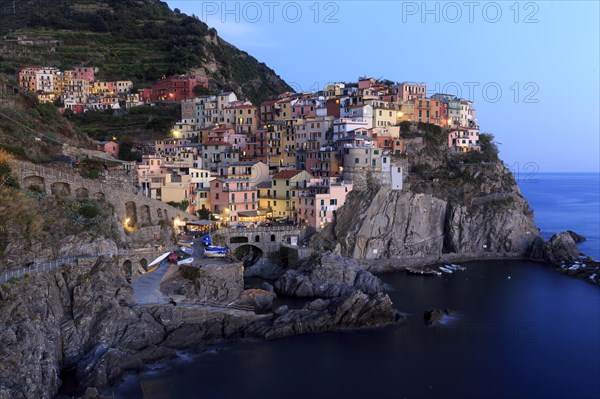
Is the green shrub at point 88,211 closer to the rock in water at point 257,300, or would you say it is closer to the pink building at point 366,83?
the rock in water at point 257,300

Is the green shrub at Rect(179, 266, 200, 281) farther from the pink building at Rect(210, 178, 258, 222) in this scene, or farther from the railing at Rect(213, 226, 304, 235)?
the pink building at Rect(210, 178, 258, 222)

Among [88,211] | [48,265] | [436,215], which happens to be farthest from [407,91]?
[48,265]

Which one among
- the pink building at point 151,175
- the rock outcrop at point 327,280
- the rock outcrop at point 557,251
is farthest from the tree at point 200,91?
the rock outcrop at point 557,251

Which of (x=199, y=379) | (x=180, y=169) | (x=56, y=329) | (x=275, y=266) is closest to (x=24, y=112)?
(x=180, y=169)

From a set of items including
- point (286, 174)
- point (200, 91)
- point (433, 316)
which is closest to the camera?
point (433, 316)

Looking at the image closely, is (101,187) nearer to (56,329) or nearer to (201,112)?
(56,329)

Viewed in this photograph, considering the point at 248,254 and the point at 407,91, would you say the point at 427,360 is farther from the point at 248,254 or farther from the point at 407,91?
the point at 407,91

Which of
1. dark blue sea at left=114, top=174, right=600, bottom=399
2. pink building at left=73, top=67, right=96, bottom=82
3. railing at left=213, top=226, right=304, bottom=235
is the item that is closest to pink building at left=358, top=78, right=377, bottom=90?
railing at left=213, top=226, right=304, bottom=235
